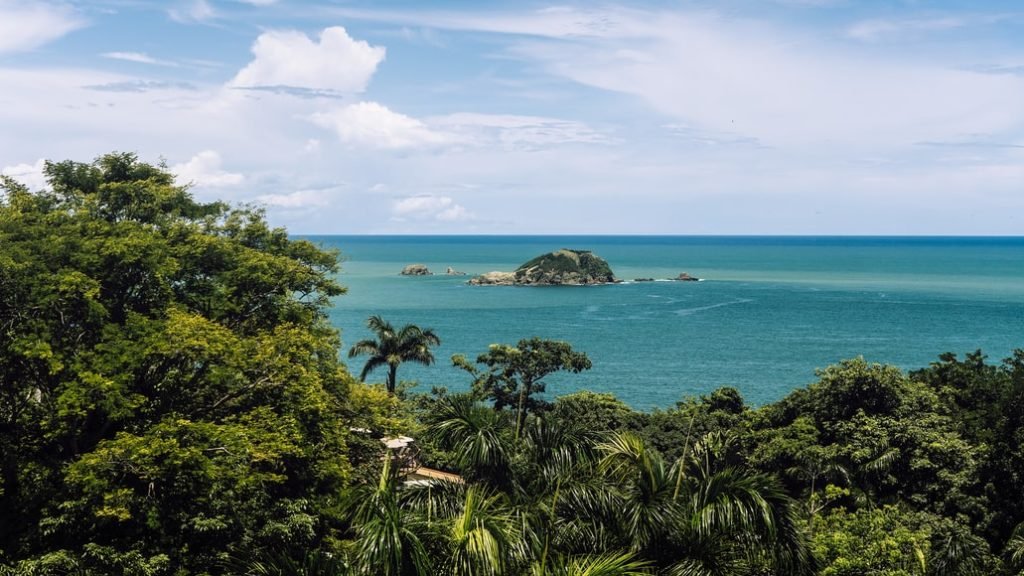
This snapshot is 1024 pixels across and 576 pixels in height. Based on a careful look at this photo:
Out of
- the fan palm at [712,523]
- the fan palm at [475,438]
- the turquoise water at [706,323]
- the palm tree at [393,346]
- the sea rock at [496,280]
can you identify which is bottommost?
the turquoise water at [706,323]

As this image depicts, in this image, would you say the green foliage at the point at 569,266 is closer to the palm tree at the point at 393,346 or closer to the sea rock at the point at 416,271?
the sea rock at the point at 416,271

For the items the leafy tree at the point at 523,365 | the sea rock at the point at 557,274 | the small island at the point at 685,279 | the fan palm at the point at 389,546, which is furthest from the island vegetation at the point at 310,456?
the small island at the point at 685,279

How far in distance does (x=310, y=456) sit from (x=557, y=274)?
431 ft

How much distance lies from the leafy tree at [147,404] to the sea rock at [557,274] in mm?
126148

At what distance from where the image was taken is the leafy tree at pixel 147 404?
591 inches

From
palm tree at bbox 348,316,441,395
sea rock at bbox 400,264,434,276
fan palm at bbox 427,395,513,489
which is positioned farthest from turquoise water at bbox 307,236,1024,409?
fan palm at bbox 427,395,513,489

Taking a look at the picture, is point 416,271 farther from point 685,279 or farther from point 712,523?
point 712,523

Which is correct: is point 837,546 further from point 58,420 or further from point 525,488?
point 58,420

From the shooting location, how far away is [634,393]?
60312mm

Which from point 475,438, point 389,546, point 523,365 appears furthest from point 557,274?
point 389,546

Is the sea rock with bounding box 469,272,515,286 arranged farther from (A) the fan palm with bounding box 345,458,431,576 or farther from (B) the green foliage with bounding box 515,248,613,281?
(A) the fan palm with bounding box 345,458,431,576

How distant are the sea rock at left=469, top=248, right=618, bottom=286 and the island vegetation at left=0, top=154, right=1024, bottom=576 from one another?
11759 cm

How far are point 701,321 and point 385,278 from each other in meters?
82.7

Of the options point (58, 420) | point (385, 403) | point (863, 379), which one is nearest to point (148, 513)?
point (58, 420)
